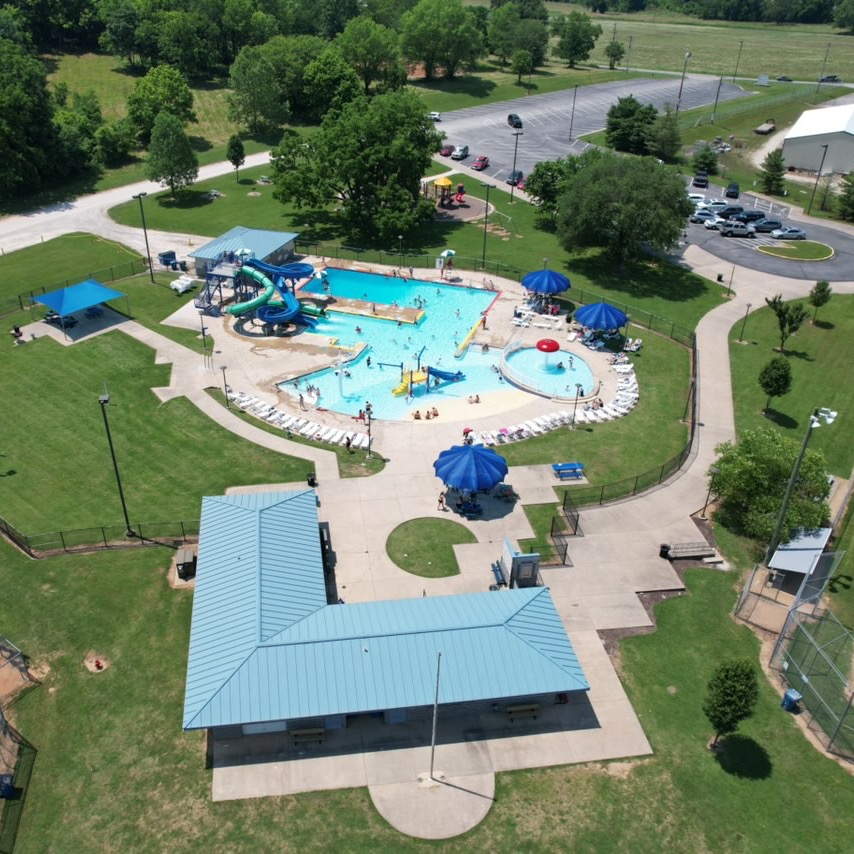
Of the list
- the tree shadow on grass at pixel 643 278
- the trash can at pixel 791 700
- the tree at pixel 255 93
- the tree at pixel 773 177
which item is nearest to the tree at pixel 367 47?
the tree at pixel 255 93

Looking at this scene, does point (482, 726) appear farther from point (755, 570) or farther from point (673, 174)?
point (673, 174)

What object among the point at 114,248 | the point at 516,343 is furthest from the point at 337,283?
the point at 114,248

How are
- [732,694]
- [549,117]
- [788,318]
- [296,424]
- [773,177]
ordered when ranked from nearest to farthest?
[732,694] < [296,424] < [788,318] < [773,177] < [549,117]

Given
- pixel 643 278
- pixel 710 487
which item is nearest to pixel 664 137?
pixel 643 278

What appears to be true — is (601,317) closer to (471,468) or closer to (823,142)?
(471,468)

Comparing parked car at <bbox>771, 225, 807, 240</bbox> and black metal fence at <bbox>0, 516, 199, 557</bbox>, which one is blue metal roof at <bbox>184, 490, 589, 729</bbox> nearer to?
black metal fence at <bbox>0, 516, 199, 557</bbox>

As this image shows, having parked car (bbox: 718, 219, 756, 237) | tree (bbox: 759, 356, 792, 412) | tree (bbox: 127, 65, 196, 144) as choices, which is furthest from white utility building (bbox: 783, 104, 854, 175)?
tree (bbox: 127, 65, 196, 144)
